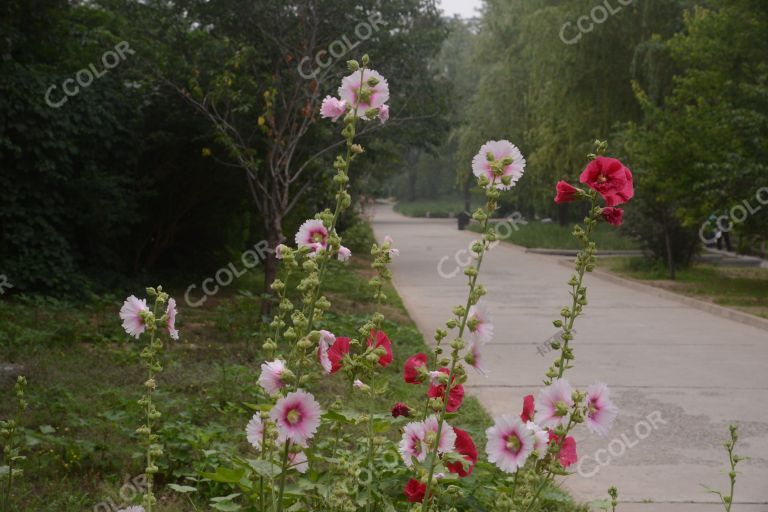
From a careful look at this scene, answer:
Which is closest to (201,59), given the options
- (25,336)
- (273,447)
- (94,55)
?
(94,55)

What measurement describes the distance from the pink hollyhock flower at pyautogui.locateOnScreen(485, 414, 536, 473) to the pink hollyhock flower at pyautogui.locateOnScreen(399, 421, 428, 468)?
384 mm

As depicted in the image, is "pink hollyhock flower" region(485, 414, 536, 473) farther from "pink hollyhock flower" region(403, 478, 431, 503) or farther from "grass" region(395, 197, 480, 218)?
"grass" region(395, 197, 480, 218)

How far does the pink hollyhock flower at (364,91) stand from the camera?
2336mm

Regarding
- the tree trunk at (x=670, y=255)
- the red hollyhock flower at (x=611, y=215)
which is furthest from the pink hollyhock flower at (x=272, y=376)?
the tree trunk at (x=670, y=255)

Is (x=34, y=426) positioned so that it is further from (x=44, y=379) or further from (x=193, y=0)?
(x=193, y=0)

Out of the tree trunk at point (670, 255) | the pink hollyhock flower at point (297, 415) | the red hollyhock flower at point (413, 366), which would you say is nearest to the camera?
the pink hollyhock flower at point (297, 415)

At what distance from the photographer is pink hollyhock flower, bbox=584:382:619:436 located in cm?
226

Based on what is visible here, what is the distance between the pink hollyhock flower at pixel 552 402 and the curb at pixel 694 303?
11.1 m

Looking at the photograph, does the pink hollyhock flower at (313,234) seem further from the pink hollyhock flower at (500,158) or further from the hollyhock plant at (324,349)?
the pink hollyhock flower at (500,158)

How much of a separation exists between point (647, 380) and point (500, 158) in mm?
6736

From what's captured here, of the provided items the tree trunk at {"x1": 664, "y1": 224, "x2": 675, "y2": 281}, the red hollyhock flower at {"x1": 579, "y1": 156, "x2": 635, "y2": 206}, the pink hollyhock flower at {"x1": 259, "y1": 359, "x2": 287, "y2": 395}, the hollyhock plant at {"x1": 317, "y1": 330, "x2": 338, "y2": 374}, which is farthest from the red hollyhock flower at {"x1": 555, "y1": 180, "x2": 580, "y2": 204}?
the tree trunk at {"x1": 664, "y1": 224, "x2": 675, "y2": 281}

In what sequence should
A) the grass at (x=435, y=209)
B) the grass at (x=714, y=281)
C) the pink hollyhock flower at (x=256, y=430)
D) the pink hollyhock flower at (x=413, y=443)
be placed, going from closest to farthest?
the pink hollyhock flower at (x=256, y=430) → the pink hollyhock flower at (x=413, y=443) → the grass at (x=714, y=281) → the grass at (x=435, y=209)

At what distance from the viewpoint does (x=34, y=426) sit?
18.8 feet

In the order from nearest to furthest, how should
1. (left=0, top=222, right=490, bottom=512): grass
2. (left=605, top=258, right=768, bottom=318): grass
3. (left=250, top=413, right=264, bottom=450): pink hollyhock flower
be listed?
(left=250, top=413, right=264, bottom=450): pink hollyhock flower → (left=0, top=222, right=490, bottom=512): grass → (left=605, top=258, right=768, bottom=318): grass
